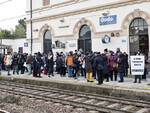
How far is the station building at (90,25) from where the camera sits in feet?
55.5

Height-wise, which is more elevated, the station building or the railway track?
the station building

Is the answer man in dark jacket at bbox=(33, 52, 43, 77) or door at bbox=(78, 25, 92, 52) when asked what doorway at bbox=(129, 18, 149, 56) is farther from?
man in dark jacket at bbox=(33, 52, 43, 77)

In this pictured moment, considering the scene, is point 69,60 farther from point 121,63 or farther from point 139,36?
point 139,36

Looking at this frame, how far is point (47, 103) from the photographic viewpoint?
32.0ft

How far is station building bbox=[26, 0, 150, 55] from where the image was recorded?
55.5ft

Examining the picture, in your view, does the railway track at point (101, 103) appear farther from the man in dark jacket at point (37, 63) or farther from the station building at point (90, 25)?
the station building at point (90, 25)

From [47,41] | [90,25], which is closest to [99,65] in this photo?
[90,25]

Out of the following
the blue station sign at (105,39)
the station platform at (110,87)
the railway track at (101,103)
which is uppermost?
the blue station sign at (105,39)

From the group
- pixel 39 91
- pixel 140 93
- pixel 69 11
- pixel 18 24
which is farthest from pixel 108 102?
pixel 18 24

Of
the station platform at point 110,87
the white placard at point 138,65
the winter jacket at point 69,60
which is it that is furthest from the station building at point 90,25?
the station platform at point 110,87

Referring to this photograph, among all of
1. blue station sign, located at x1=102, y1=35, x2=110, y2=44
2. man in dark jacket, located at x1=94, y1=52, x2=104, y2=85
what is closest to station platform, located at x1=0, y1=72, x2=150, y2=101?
man in dark jacket, located at x1=94, y1=52, x2=104, y2=85

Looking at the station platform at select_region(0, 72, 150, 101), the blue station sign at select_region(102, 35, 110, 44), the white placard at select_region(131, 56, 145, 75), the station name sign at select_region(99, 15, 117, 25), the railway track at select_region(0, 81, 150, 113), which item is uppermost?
the station name sign at select_region(99, 15, 117, 25)

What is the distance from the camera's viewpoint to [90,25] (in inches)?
775

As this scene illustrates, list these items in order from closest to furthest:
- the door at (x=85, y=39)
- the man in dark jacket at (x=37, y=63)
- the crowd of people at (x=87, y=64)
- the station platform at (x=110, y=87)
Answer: the station platform at (x=110, y=87), the crowd of people at (x=87, y=64), the man in dark jacket at (x=37, y=63), the door at (x=85, y=39)
